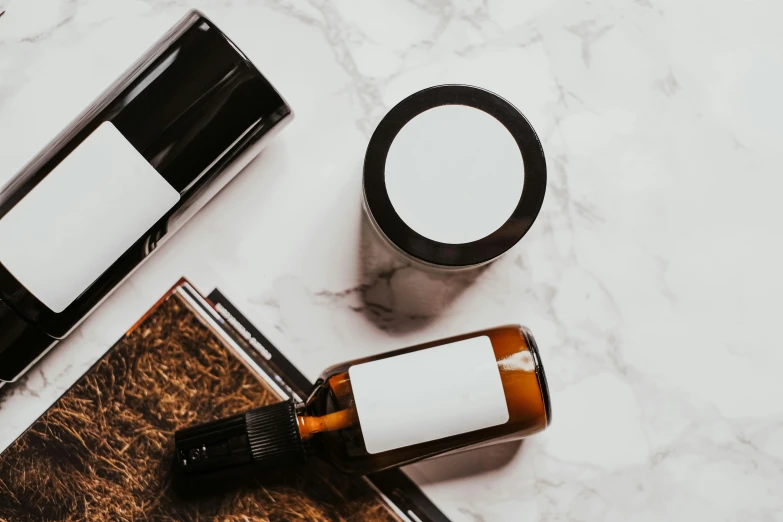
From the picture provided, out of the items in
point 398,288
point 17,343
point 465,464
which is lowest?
point 465,464

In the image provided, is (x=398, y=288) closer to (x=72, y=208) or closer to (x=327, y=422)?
(x=327, y=422)

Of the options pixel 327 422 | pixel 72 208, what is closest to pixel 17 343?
pixel 72 208

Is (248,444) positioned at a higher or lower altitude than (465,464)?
higher

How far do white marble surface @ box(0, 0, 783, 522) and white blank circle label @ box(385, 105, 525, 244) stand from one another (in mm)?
93

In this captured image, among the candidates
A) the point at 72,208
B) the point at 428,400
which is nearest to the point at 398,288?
the point at 428,400

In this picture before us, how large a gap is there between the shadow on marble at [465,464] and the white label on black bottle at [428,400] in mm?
85

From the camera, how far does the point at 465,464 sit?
0.49 metres

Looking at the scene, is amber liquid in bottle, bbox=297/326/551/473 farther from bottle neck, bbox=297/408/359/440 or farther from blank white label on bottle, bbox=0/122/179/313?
blank white label on bottle, bbox=0/122/179/313

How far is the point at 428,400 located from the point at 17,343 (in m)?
0.26

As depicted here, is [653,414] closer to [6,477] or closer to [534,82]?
[534,82]

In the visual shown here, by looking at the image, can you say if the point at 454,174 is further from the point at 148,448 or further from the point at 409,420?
the point at 148,448

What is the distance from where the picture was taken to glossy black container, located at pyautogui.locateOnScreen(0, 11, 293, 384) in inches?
15.9

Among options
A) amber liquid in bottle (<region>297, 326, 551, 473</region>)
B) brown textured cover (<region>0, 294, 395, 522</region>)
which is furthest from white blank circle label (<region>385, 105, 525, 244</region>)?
brown textured cover (<region>0, 294, 395, 522</region>)

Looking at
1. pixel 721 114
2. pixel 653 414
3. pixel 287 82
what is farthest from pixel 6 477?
pixel 721 114
